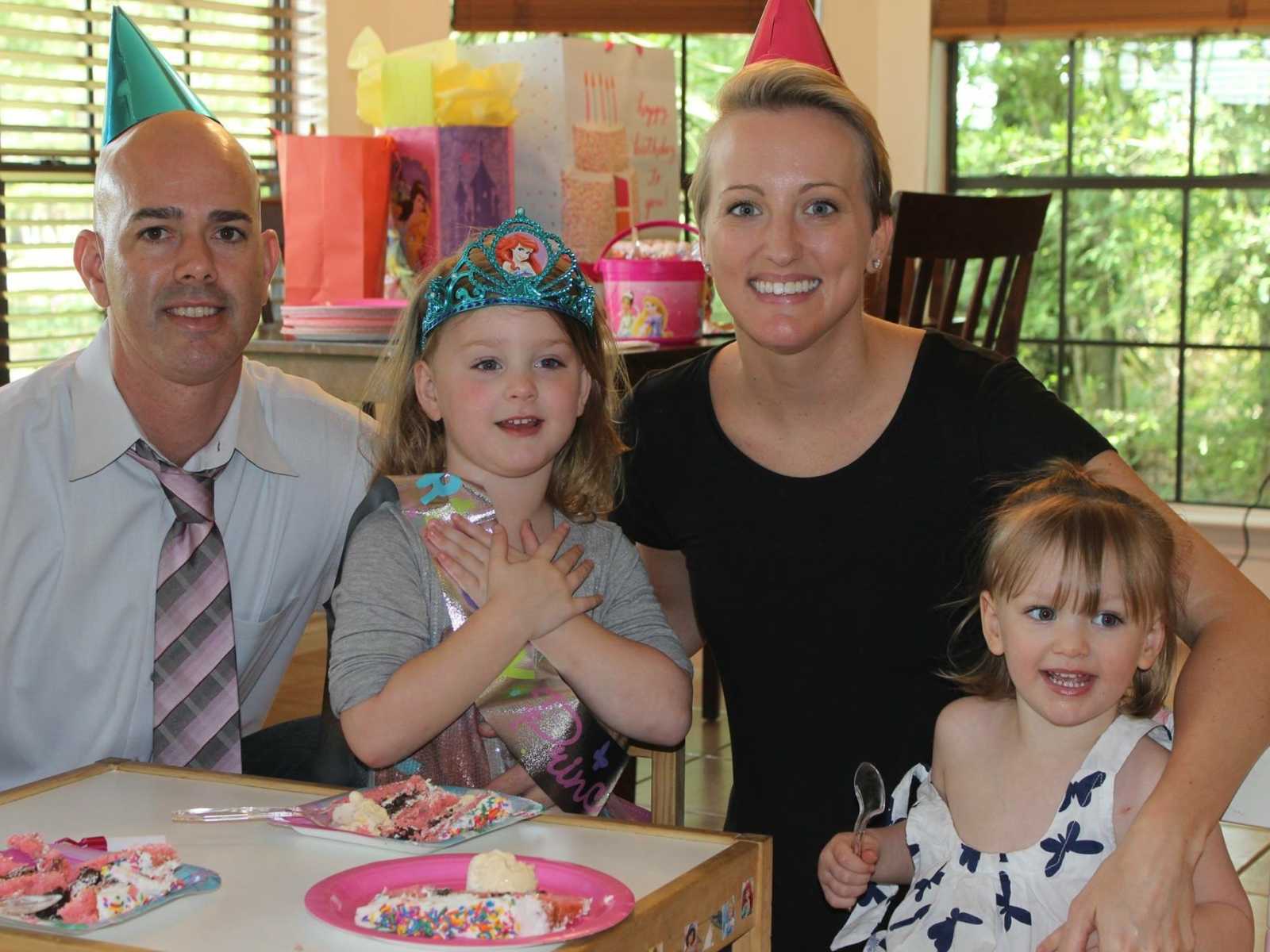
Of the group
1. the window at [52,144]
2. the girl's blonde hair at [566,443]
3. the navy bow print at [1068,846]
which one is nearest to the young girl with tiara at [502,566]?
the girl's blonde hair at [566,443]

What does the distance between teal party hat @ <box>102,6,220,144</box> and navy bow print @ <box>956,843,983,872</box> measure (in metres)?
1.23

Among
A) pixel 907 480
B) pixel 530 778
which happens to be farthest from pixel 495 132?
pixel 530 778

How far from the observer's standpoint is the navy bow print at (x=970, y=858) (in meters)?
1.51

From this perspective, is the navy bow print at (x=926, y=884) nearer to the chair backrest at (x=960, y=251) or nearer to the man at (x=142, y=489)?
the man at (x=142, y=489)

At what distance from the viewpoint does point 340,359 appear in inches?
103

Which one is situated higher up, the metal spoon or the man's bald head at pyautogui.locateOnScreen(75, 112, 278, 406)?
the man's bald head at pyautogui.locateOnScreen(75, 112, 278, 406)

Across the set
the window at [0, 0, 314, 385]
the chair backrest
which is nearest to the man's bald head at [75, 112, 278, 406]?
the chair backrest

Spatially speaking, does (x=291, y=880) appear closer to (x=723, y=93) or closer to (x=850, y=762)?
(x=850, y=762)

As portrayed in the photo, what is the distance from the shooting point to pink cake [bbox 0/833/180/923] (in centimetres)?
105

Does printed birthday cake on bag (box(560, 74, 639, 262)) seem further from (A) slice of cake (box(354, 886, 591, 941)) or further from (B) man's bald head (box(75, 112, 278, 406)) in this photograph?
(A) slice of cake (box(354, 886, 591, 941))

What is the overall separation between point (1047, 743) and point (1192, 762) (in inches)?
6.9

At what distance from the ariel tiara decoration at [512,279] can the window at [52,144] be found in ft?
7.25

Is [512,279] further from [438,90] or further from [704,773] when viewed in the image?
[704,773]

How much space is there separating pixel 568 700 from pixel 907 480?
0.47 meters
